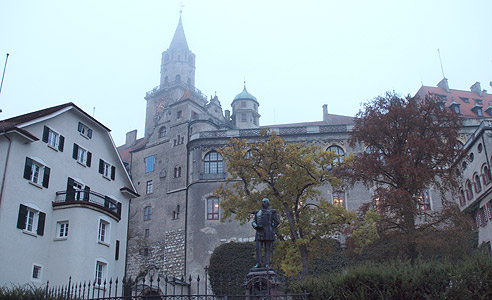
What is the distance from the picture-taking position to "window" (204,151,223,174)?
4853cm

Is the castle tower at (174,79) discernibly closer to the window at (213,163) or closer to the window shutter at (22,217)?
the window at (213,163)

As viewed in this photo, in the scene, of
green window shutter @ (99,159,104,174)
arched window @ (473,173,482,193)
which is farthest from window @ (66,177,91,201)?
arched window @ (473,173,482,193)

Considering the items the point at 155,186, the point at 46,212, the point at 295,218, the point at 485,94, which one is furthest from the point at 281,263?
the point at 485,94

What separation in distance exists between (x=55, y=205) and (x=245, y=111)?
42.7m

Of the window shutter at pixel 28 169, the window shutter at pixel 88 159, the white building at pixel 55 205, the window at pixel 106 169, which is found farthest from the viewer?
the window at pixel 106 169

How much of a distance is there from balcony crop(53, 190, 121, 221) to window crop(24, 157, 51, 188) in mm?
1262

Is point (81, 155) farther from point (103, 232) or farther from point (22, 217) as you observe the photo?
point (22, 217)

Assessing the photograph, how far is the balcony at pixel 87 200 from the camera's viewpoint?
29.0m

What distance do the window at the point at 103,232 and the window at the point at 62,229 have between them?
2.18 m

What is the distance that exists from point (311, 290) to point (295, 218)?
48.7ft

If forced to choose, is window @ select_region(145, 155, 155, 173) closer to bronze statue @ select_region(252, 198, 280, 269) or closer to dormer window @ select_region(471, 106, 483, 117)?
dormer window @ select_region(471, 106, 483, 117)

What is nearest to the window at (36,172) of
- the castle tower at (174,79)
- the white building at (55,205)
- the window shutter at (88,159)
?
the white building at (55,205)

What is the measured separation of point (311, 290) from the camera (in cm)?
1552

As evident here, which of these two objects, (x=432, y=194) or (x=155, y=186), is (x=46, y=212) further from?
(x=432, y=194)
